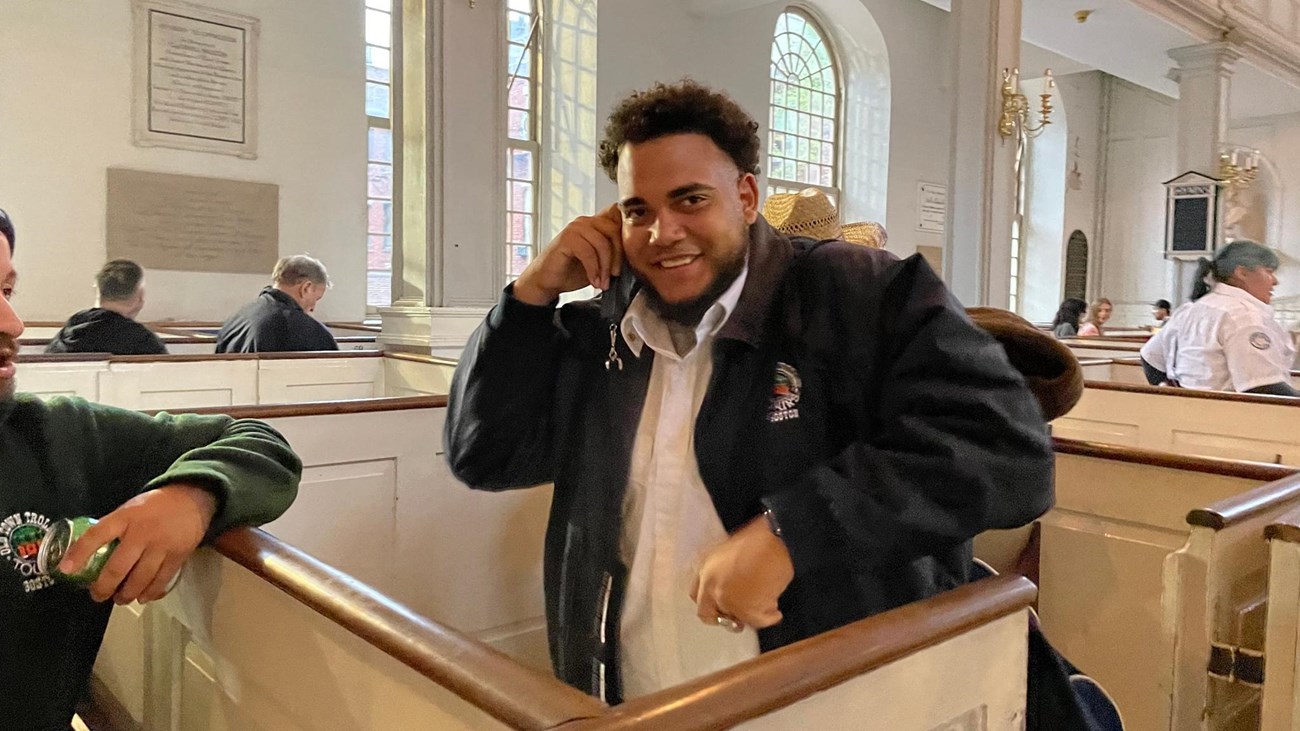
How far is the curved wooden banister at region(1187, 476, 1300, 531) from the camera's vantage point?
152 centimetres

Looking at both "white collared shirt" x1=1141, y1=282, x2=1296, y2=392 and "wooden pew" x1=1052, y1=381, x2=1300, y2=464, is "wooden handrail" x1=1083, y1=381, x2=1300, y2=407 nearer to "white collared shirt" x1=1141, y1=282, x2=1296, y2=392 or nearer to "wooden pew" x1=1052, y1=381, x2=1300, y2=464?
"wooden pew" x1=1052, y1=381, x2=1300, y2=464

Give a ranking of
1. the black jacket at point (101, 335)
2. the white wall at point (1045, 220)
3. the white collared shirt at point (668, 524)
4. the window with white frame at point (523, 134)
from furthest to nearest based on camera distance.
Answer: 1. the white wall at point (1045, 220)
2. the window with white frame at point (523, 134)
3. the black jacket at point (101, 335)
4. the white collared shirt at point (668, 524)

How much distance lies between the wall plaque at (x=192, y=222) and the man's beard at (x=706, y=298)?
7469mm

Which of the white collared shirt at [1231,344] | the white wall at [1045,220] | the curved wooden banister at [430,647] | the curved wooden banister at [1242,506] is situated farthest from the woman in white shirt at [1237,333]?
the white wall at [1045,220]

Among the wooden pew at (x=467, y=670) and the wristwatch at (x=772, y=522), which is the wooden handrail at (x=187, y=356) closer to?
the wooden pew at (x=467, y=670)

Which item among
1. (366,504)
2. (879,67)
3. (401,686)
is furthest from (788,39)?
(401,686)

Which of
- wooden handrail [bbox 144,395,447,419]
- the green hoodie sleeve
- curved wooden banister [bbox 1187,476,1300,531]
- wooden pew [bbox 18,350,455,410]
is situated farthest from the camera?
wooden pew [bbox 18,350,455,410]

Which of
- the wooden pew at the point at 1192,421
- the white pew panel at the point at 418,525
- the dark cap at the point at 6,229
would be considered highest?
the dark cap at the point at 6,229

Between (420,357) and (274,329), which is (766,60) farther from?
(274,329)

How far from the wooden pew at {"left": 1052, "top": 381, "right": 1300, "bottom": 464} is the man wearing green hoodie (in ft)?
9.54

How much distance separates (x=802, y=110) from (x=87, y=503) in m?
10.4

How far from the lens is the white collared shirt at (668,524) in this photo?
136 cm

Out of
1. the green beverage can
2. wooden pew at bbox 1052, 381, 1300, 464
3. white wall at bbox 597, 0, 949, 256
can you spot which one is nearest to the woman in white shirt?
wooden pew at bbox 1052, 381, 1300, 464

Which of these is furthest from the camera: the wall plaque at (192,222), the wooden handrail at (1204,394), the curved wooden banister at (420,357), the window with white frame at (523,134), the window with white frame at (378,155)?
the window with white frame at (523,134)
